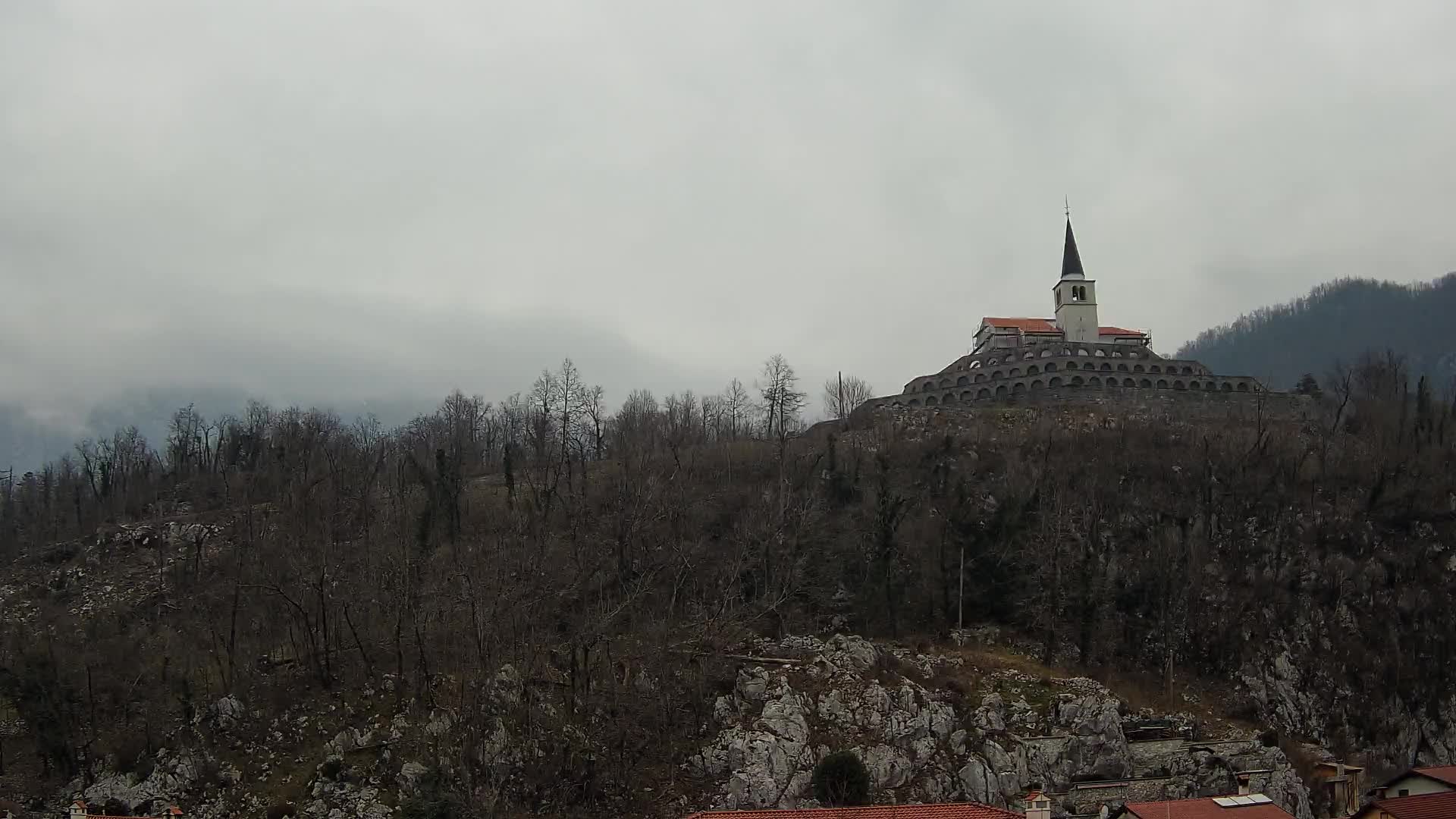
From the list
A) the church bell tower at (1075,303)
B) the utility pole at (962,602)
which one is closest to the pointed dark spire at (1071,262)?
the church bell tower at (1075,303)

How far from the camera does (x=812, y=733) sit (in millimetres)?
35906

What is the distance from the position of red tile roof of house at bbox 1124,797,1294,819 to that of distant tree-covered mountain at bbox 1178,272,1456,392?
5235 inches

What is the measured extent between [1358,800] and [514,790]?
29478 millimetres

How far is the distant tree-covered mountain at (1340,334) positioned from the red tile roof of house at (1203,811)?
436 feet

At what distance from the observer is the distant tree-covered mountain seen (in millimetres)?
153750

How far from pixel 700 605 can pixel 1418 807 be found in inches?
1006

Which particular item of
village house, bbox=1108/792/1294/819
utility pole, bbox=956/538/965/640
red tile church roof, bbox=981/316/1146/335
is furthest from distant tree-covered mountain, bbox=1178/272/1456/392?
village house, bbox=1108/792/1294/819

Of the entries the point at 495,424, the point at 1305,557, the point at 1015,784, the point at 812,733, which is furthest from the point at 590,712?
the point at 495,424

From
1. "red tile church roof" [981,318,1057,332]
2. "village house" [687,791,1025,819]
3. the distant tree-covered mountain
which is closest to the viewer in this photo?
"village house" [687,791,1025,819]

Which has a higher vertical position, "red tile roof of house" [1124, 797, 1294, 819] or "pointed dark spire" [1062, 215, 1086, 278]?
"pointed dark spire" [1062, 215, 1086, 278]

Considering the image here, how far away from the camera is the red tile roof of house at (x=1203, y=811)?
24906mm

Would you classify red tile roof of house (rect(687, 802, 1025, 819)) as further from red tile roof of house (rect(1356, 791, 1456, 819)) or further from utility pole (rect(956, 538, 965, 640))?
utility pole (rect(956, 538, 965, 640))

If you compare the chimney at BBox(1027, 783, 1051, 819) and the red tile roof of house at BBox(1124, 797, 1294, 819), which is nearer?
the red tile roof of house at BBox(1124, 797, 1294, 819)

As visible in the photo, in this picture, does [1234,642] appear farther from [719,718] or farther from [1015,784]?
[719,718]
